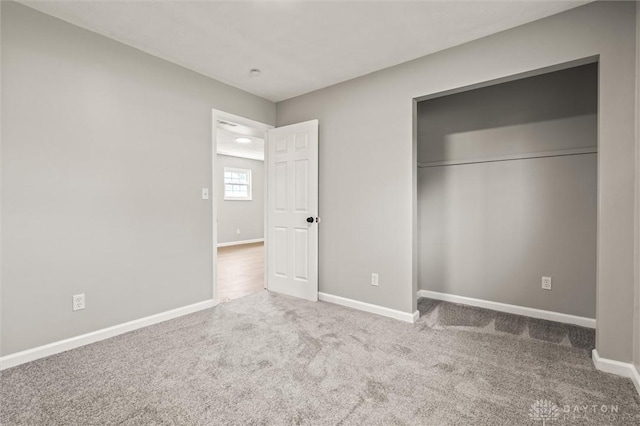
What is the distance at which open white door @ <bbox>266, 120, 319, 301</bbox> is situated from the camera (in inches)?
139

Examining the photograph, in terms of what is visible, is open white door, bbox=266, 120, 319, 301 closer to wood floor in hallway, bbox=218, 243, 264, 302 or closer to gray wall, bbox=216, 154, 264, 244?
wood floor in hallway, bbox=218, 243, 264, 302

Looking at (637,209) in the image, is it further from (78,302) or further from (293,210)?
(78,302)

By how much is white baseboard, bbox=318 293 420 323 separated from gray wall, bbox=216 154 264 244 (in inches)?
214

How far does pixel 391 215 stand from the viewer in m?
3.05

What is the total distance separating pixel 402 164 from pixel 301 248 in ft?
5.03

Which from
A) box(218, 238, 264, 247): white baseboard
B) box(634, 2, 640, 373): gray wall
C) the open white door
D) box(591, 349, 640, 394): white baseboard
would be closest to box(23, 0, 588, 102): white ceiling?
box(634, 2, 640, 373): gray wall

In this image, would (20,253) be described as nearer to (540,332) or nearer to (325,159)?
(325,159)

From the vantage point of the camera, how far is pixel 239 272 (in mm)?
5043

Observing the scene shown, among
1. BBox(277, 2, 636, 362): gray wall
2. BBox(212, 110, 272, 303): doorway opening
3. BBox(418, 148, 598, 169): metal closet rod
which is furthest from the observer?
BBox(212, 110, 272, 303): doorway opening

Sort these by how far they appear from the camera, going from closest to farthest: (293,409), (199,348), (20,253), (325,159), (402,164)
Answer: (293,409)
(20,253)
(199,348)
(402,164)
(325,159)

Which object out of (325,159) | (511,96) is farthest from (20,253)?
(511,96)

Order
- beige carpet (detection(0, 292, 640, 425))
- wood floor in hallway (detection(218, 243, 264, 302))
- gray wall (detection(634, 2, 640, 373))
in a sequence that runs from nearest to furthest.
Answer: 1. beige carpet (detection(0, 292, 640, 425))
2. gray wall (detection(634, 2, 640, 373))
3. wood floor in hallway (detection(218, 243, 264, 302))

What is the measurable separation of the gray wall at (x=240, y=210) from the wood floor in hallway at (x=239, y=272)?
0.94 m

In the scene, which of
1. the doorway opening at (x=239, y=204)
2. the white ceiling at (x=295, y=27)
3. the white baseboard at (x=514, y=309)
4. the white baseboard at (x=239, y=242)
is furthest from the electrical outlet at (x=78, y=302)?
the white baseboard at (x=239, y=242)
